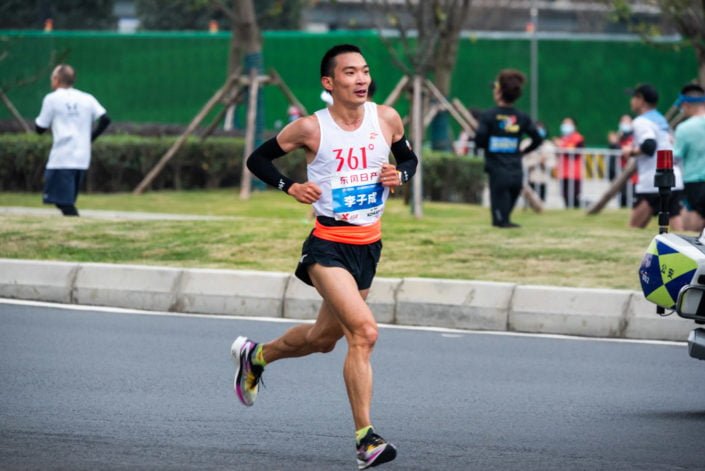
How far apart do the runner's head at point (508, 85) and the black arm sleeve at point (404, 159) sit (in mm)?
8403

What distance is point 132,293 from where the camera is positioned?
1191 cm

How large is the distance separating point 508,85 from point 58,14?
32673 millimetres

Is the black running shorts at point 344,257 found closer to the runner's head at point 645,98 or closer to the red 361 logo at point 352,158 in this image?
the red 361 logo at point 352,158

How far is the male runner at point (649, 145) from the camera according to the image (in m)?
15.5

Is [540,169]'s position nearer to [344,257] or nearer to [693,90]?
[693,90]

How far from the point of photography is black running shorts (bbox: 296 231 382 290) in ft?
22.3

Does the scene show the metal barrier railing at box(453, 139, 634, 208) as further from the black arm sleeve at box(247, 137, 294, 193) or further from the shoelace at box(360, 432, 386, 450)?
the shoelace at box(360, 432, 386, 450)

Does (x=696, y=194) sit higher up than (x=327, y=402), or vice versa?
(x=696, y=194)

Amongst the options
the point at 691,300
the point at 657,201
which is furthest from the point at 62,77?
the point at 691,300

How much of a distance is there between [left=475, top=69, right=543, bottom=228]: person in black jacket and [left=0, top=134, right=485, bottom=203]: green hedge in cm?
617

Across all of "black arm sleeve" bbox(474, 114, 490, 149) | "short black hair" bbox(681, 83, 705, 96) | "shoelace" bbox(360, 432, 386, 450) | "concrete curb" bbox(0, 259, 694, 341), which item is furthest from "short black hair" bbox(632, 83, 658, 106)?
"shoelace" bbox(360, 432, 386, 450)

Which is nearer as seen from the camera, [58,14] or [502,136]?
[502,136]

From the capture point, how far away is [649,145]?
50.9ft

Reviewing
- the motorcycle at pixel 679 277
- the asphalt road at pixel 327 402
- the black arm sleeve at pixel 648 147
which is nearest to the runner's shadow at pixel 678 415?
the asphalt road at pixel 327 402
